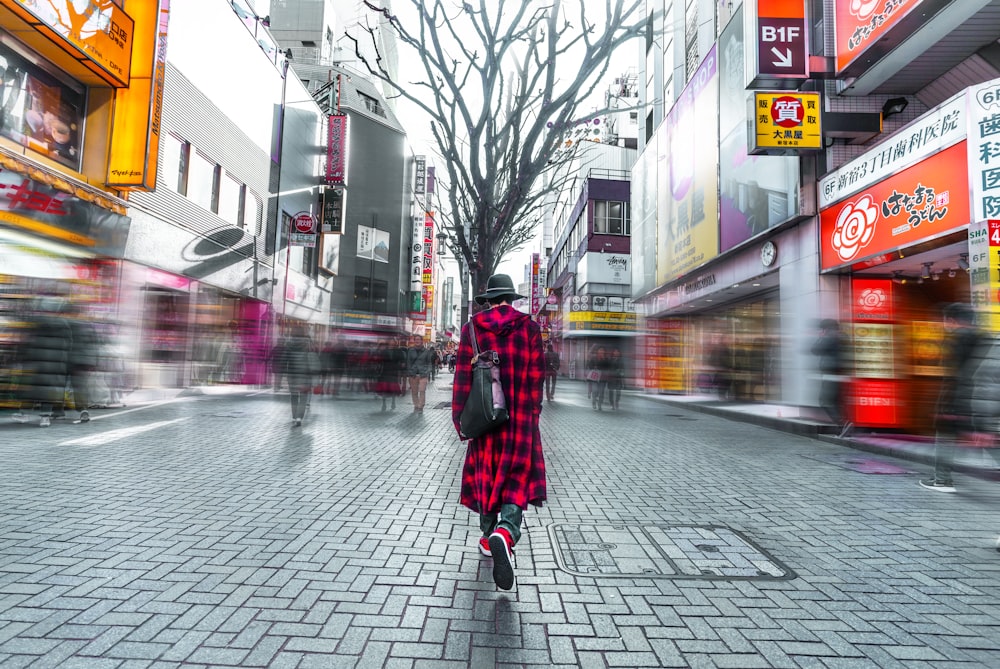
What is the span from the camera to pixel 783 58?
39.1ft

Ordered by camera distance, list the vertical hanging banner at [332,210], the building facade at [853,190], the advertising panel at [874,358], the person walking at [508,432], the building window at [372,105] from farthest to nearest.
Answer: the building window at [372,105]
the vertical hanging banner at [332,210]
the advertising panel at [874,358]
the building facade at [853,190]
the person walking at [508,432]

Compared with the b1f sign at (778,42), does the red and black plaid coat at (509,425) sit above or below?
below

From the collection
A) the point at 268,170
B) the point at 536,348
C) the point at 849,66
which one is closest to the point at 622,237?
the point at 268,170

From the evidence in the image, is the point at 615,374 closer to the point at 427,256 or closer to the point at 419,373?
the point at 419,373

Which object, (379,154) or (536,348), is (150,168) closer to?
(536,348)

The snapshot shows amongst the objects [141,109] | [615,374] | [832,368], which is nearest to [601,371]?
[615,374]

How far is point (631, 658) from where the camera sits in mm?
2639

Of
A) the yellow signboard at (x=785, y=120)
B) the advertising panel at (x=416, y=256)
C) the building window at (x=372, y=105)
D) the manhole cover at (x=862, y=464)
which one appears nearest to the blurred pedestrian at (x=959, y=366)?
the manhole cover at (x=862, y=464)

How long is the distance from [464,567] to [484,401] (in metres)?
1.10

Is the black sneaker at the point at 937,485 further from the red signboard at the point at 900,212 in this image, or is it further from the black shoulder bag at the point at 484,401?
the black shoulder bag at the point at 484,401

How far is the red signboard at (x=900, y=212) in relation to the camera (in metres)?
8.64

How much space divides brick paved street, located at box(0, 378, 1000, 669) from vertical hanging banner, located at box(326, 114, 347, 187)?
2528 centimetres

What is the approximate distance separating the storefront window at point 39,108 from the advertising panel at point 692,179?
16175mm

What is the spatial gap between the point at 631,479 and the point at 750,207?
35.0 ft
